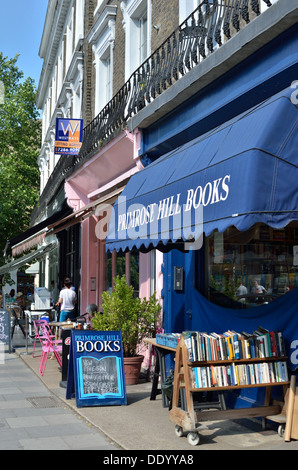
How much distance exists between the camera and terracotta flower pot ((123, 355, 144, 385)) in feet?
30.8

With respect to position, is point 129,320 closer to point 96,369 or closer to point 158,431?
point 96,369

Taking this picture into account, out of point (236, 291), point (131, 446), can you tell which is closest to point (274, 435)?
point (131, 446)

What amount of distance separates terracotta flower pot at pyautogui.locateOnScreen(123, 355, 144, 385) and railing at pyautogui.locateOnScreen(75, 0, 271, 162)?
472cm

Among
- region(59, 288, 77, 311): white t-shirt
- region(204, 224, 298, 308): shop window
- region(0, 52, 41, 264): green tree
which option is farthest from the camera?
region(0, 52, 41, 264): green tree

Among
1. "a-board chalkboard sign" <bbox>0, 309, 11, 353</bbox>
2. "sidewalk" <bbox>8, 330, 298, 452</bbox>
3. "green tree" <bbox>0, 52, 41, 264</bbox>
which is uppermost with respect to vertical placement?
"green tree" <bbox>0, 52, 41, 264</bbox>

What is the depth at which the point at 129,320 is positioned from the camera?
31.3 ft

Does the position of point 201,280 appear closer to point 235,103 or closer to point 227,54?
point 235,103

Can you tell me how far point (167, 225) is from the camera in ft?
21.7

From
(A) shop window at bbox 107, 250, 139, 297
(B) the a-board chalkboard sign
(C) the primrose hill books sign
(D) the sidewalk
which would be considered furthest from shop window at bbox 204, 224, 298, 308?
(B) the a-board chalkboard sign

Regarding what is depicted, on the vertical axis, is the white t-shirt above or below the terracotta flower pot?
above

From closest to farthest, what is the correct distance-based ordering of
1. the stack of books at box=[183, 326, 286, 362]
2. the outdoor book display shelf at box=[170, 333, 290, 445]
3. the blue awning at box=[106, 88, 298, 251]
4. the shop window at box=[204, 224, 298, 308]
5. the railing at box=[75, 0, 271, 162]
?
the blue awning at box=[106, 88, 298, 251] < the outdoor book display shelf at box=[170, 333, 290, 445] < the stack of books at box=[183, 326, 286, 362] < the shop window at box=[204, 224, 298, 308] < the railing at box=[75, 0, 271, 162]

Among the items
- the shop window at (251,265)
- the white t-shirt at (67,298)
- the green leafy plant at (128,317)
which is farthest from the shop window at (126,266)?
the shop window at (251,265)

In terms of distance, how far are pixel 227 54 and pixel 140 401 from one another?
4.92m

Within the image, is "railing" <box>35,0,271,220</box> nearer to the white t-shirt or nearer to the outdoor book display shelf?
the white t-shirt
